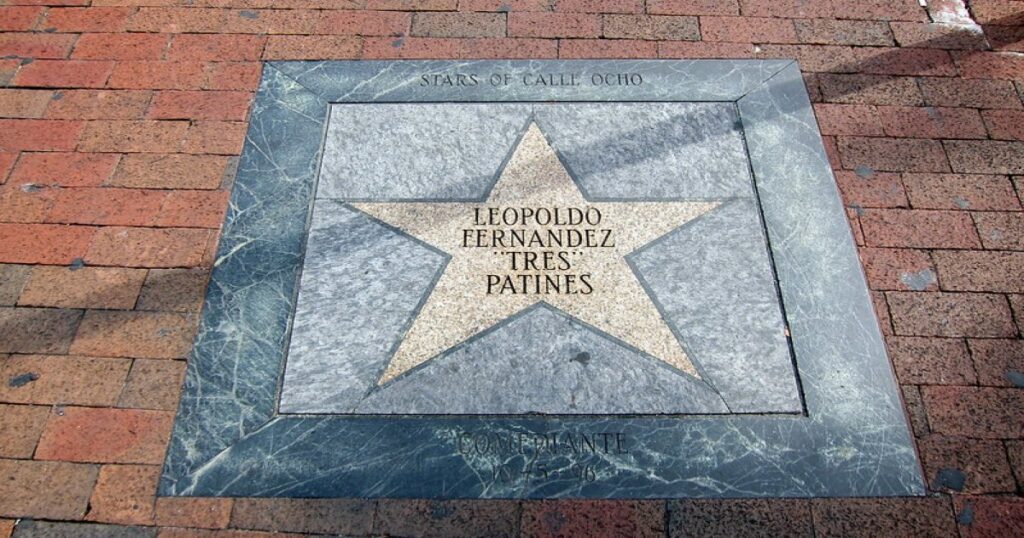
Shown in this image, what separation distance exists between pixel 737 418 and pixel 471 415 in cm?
94

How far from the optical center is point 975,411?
2537 mm

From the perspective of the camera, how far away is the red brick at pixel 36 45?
352cm

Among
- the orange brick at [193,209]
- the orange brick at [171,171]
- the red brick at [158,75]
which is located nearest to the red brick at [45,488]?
the orange brick at [193,209]

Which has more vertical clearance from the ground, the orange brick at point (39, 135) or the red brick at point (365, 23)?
the red brick at point (365, 23)

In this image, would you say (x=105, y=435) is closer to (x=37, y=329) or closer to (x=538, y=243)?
(x=37, y=329)

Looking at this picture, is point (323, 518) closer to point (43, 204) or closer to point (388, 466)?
point (388, 466)

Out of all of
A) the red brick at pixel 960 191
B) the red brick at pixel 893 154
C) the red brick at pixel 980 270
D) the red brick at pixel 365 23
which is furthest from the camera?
the red brick at pixel 365 23

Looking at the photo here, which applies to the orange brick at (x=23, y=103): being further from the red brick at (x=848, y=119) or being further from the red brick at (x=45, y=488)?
the red brick at (x=848, y=119)

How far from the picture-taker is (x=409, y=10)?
3.69 meters

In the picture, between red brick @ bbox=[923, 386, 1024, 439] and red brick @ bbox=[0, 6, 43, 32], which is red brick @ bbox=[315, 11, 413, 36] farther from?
red brick @ bbox=[923, 386, 1024, 439]

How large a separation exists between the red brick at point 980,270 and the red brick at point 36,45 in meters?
4.15

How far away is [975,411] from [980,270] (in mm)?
637

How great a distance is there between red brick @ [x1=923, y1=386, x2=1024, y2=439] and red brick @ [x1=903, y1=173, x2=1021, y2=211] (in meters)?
0.84

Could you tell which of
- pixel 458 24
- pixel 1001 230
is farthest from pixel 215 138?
pixel 1001 230
